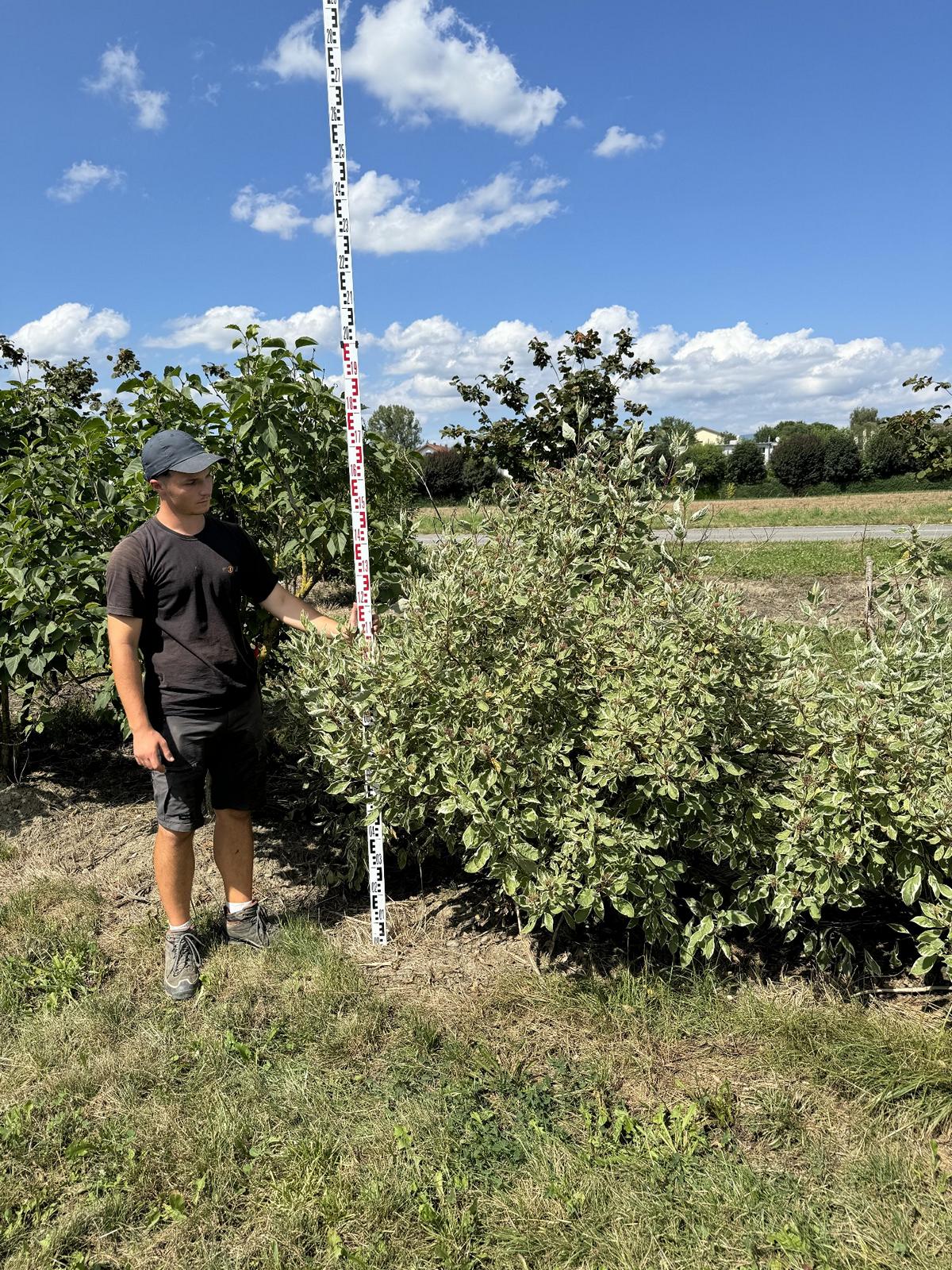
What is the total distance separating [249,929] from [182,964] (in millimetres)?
300

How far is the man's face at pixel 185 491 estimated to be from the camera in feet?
9.86

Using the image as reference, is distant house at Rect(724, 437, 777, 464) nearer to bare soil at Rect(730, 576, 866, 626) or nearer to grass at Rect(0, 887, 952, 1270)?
bare soil at Rect(730, 576, 866, 626)

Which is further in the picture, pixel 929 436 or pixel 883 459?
pixel 883 459

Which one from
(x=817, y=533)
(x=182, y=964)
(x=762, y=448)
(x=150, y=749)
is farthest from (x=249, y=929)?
(x=762, y=448)

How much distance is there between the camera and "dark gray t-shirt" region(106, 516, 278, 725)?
2971 mm

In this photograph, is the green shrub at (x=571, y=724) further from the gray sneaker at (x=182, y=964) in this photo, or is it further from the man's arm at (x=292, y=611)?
the gray sneaker at (x=182, y=964)

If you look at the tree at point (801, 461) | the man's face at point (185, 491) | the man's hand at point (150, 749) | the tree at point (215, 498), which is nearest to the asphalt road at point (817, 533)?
the tree at point (215, 498)

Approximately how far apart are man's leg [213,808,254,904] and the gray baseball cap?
129 cm

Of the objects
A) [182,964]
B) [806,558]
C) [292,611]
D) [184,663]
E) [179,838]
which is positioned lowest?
[182,964]

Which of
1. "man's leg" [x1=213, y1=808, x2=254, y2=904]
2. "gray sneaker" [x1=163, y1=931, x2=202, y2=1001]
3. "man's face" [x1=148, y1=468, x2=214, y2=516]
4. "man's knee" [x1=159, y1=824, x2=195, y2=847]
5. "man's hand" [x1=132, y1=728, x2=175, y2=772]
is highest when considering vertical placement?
"man's face" [x1=148, y1=468, x2=214, y2=516]

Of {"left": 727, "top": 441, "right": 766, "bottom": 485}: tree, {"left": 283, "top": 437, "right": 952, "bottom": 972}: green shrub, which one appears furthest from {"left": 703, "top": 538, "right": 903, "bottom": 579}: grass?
{"left": 727, "top": 441, "right": 766, "bottom": 485}: tree

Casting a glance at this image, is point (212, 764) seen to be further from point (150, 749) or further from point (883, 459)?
point (883, 459)

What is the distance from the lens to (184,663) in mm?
3061

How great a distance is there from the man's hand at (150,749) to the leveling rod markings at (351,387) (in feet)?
2.33
